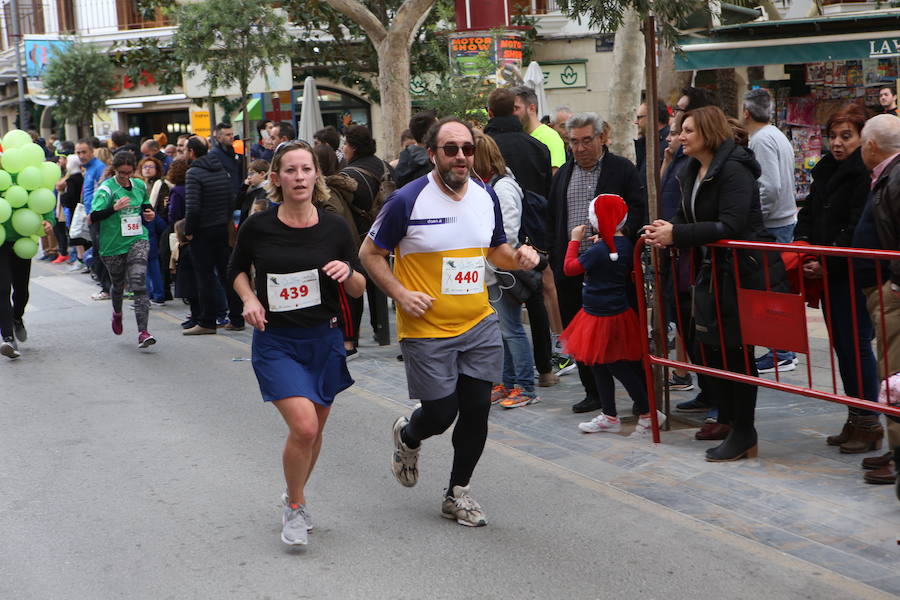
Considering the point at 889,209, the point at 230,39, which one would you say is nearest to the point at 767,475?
the point at 889,209

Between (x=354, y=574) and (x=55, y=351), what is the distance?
7282 millimetres

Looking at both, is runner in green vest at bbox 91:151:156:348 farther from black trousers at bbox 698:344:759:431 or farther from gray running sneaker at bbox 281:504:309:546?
black trousers at bbox 698:344:759:431

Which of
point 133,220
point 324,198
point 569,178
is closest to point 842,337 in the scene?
point 569,178

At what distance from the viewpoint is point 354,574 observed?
4824mm

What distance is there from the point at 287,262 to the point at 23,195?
640 cm

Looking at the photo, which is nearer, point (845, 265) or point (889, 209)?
point (889, 209)

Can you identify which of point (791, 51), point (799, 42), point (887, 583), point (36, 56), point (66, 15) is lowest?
point (887, 583)

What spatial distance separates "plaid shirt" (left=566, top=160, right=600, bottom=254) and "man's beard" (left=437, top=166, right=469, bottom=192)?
235 centimetres

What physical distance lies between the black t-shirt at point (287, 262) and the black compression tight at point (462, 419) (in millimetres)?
662

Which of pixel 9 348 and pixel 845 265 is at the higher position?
pixel 845 265

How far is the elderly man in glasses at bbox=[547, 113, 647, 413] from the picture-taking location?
7383 mm

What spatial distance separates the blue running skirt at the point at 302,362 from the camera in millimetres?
5102

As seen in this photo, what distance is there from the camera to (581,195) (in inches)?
296

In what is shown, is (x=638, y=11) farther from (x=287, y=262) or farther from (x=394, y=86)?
(x=394, y=86)
